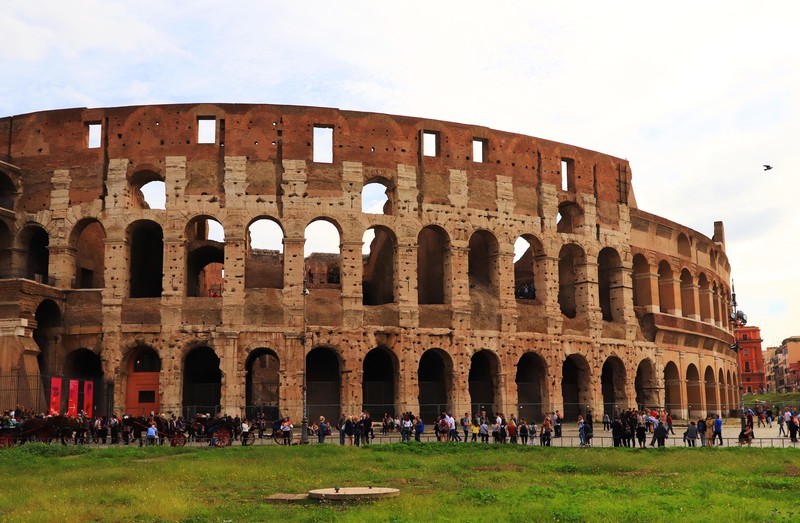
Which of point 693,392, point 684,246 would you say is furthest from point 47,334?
point 684,246

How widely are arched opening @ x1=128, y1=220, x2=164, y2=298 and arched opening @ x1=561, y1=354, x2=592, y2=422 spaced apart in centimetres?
1926

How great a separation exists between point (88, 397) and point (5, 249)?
301 inches

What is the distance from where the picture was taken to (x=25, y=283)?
3155cm

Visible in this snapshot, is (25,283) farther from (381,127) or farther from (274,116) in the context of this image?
(381,127)

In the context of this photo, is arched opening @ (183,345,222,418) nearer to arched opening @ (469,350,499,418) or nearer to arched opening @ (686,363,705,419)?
arched opening @ (469,350,499,418)

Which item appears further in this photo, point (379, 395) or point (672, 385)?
point (672, 385)

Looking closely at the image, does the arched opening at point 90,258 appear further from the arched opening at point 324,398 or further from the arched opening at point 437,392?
the arched opening at point 437,392

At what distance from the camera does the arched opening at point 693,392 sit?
45881 millimetres

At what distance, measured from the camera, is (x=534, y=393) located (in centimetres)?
3869

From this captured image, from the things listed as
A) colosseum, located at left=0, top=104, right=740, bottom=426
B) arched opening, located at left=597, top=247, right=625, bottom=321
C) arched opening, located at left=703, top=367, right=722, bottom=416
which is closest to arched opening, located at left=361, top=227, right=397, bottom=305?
Result: colosseum, located at left=0, top=104, right=740, bottom=426

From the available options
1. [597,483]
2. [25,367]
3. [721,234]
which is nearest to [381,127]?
[25,367]

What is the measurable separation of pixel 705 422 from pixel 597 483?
39.0 feet

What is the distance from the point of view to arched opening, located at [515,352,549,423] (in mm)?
37938

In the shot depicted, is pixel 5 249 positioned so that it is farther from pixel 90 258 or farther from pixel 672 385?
pixel 672 385
